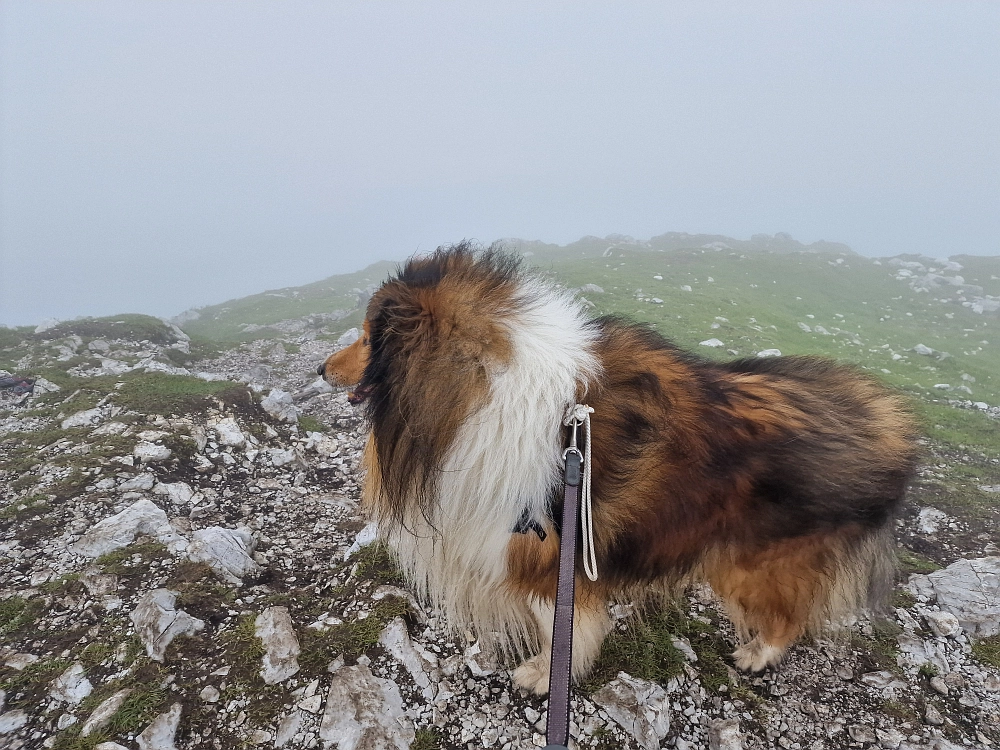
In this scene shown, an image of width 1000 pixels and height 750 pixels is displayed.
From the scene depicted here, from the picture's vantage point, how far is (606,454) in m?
2.50

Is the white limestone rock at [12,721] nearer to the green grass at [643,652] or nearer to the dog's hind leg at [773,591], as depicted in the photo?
the green grass at [643,652]

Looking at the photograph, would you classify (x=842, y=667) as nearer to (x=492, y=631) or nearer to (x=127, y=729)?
(x=492, y=631)

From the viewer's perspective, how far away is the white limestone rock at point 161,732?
8.25 feet

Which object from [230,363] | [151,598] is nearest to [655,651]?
[151,598]

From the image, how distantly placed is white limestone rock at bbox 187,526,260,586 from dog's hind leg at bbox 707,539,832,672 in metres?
3.47

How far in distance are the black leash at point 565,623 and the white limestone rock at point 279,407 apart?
5.43 metres

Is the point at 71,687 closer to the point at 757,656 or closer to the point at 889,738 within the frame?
the point at 757,656

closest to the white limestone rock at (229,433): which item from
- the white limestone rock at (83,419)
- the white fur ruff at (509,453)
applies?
the white limestone rock at (83,419)

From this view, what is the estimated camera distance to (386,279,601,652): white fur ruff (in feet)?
7.90

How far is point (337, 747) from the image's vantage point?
2.59 m

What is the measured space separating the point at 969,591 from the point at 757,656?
6.46ft

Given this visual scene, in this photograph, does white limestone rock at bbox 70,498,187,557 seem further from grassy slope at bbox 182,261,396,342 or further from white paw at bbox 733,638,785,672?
grassy slope at bbox 182,261,396,342

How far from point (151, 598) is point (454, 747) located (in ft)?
7.54

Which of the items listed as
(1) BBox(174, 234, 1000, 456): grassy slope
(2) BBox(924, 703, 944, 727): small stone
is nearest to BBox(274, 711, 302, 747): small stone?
(2) BBox(924, 703, 944, 727): small stone
